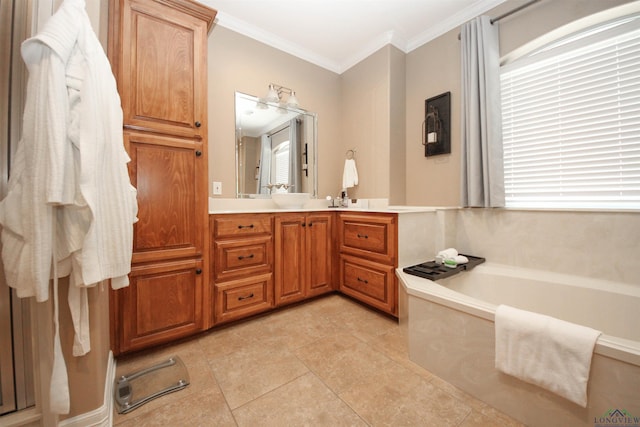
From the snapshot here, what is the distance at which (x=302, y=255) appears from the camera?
219 cm

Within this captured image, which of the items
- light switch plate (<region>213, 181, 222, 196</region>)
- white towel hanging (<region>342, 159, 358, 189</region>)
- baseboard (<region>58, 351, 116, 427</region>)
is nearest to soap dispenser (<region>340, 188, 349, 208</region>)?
white towel hanging (<region>342, 159, 358, 189</region>)

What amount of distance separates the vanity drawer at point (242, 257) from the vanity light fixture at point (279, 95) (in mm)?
1480

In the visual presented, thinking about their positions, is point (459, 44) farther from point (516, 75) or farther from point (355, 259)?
point (355, 259)

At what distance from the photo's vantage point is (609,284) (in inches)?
58.4

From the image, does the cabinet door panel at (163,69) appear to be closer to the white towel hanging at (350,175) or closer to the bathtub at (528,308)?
the white towel hanging at (350,175)

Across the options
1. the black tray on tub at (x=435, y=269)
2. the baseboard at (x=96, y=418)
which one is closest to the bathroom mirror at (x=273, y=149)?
the black tray on tub at (x=435, y=269)

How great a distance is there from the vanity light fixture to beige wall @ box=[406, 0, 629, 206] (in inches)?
49.3

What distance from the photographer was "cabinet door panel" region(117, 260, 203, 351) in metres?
1.43

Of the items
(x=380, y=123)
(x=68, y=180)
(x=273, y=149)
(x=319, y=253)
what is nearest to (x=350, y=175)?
(x=380, y=123)

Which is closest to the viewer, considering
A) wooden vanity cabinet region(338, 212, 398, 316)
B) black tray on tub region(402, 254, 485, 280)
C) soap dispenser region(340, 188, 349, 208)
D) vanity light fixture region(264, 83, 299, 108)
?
black tray on tub region(402, 254, 485, 280)

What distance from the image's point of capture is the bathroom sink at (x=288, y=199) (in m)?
2.27

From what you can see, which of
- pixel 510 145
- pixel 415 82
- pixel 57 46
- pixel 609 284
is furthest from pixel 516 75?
pixel 57 46

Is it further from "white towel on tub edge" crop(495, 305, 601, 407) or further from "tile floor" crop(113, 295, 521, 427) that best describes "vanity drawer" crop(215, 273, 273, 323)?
"white towel on tub edge" crop(495, 305, 601, 407)

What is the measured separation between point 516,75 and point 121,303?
329cm
